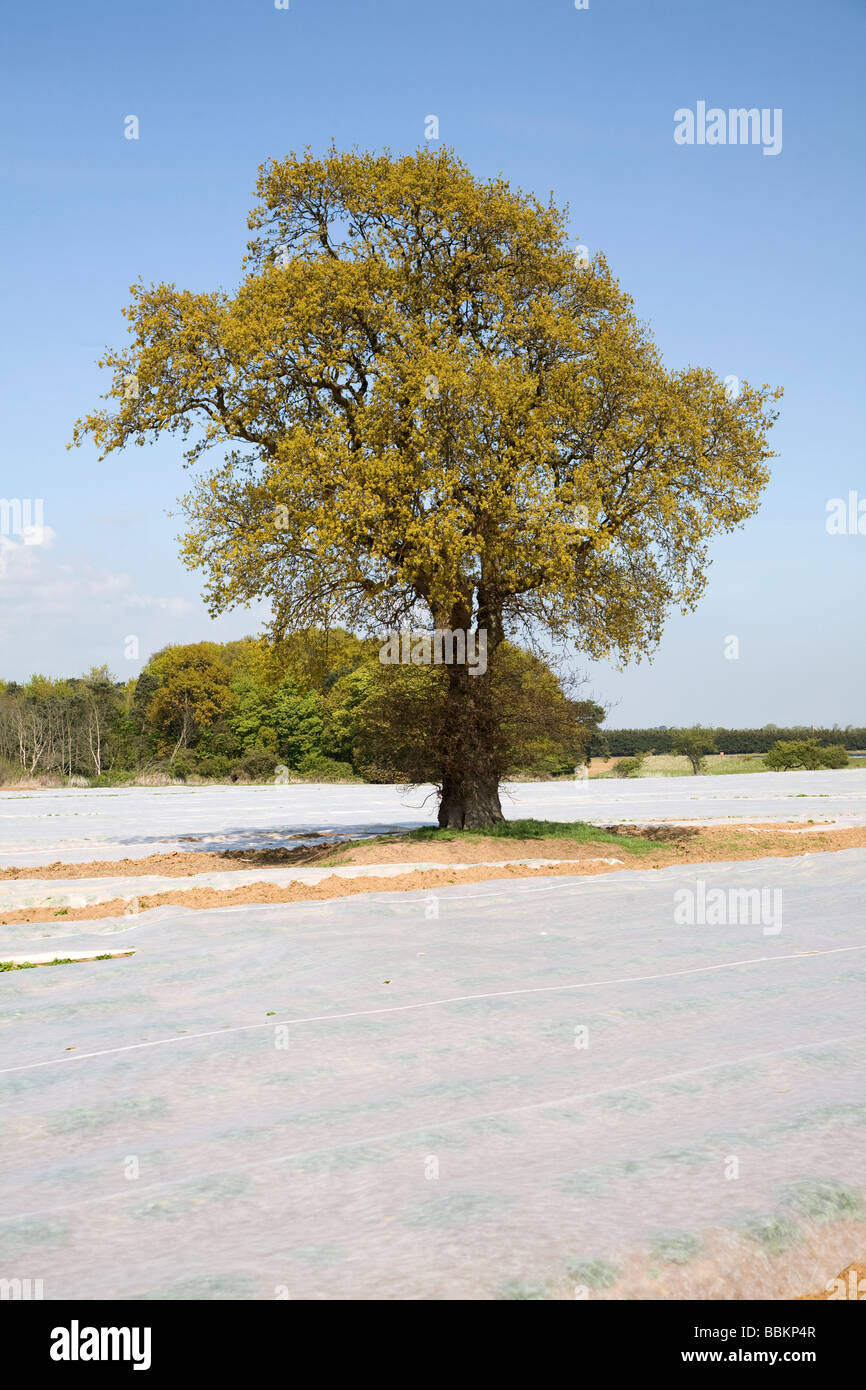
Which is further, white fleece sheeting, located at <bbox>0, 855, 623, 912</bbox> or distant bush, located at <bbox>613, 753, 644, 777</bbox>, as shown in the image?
distant bush, located at <bbox>613, 753, 644, 777</bbox>

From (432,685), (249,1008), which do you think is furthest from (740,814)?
(249,1008)

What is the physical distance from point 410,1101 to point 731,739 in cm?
5555

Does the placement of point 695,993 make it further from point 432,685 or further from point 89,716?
point 89,716

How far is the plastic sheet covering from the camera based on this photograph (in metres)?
3.70

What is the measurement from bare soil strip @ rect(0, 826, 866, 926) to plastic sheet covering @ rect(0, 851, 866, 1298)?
8.98 ft

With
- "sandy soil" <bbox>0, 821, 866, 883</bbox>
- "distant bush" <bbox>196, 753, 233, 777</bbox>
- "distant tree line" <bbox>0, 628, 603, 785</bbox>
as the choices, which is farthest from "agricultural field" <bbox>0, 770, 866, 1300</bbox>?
"distant bush" <bbox>196, 753, 233, 777</bbox>

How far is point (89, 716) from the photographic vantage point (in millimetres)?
48312

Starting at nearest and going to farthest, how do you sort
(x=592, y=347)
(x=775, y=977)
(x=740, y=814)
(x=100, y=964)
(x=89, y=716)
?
(x=775, y=977), (x=100, y=964), (x=592, y=347), (x=740, y=814), (x=89, y=716)

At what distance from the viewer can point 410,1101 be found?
522cm

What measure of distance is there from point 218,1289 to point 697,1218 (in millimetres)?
1631

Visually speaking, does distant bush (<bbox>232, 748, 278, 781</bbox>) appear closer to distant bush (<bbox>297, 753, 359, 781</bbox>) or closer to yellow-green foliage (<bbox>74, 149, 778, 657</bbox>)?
distant bush (<bbox>297, 753, 359, 781</bbox>)

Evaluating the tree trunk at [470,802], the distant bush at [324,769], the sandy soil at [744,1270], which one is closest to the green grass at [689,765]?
the distant bush at [324,769]
